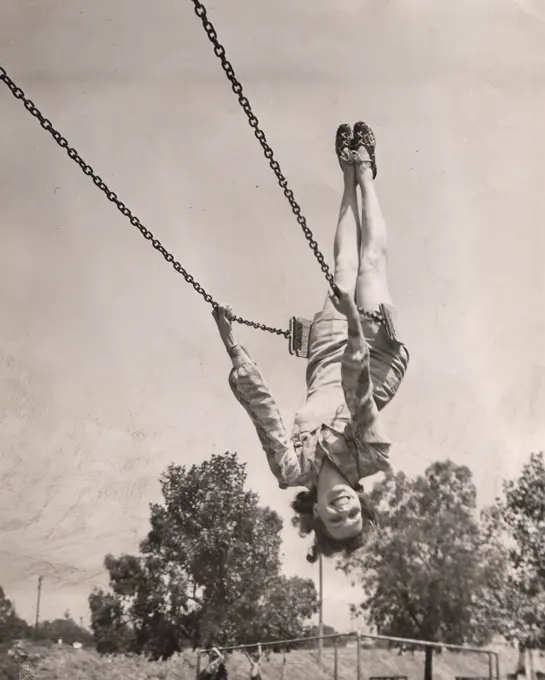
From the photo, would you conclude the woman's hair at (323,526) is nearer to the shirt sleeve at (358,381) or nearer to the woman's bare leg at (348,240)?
the shirt sleeve at (358,381)

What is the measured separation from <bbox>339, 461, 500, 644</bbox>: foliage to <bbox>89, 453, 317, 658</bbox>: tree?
42.6 inches

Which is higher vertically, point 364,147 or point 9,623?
point 364,147

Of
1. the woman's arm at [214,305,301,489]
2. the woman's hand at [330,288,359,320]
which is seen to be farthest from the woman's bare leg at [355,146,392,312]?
the woman's hand at [330,288,359,320]

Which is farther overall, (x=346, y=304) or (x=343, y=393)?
(x=343, y=393)

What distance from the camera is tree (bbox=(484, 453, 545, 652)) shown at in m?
Answer: 6.46

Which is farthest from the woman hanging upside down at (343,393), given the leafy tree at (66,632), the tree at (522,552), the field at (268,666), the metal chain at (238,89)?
the leafy tree at (66,632)

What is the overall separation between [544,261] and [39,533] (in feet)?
14.5

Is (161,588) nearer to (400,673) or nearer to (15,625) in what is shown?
(15,625)

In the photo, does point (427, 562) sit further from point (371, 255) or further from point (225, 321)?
point (225, 321)

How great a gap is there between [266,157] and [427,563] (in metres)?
4.62

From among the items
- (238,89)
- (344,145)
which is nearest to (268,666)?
(344,145)

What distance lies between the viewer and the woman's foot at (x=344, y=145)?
12.7 ft

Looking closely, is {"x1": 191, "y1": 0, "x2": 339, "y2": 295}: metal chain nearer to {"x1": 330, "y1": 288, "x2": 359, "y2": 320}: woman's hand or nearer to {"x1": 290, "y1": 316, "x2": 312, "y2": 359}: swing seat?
{"x1": 330, "y1": 288, "x2": 359, "y2": 320}: woman's hand

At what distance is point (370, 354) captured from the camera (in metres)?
3.42
